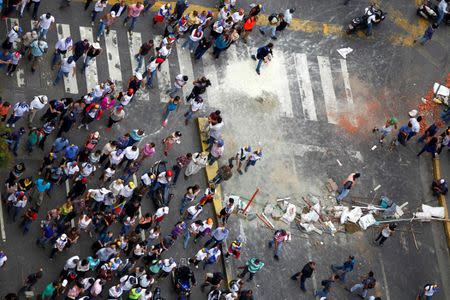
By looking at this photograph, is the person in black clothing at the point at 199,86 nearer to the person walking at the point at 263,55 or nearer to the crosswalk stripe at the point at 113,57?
the crosswalk stripe at the point at 113,57

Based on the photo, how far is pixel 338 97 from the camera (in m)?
40.5

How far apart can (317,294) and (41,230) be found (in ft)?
32.8

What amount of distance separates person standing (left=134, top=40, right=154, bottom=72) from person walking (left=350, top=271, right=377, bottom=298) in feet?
37.6

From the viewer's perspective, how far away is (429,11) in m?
44.0

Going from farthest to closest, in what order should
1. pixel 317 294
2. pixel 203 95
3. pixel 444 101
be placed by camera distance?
pixel 444 101 < pixel 203 95 < pixel 317 294

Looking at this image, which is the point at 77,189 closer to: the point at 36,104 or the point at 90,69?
the point at 36,104

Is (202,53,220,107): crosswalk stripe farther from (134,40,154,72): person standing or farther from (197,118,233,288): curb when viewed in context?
(134,40,154,72): person standing

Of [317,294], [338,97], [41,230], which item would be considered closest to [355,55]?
[338,97]

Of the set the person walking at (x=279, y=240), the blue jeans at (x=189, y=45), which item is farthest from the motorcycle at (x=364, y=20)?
the person walking at (x=279, y=240)

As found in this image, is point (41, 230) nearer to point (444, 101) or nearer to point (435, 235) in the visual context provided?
point (435, 235)


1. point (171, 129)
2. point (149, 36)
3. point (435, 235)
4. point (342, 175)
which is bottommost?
point (435, 235)

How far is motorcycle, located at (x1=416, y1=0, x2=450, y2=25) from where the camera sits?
44.1 metres

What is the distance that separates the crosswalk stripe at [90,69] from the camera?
1442 inches

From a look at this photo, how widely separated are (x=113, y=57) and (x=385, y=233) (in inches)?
479
